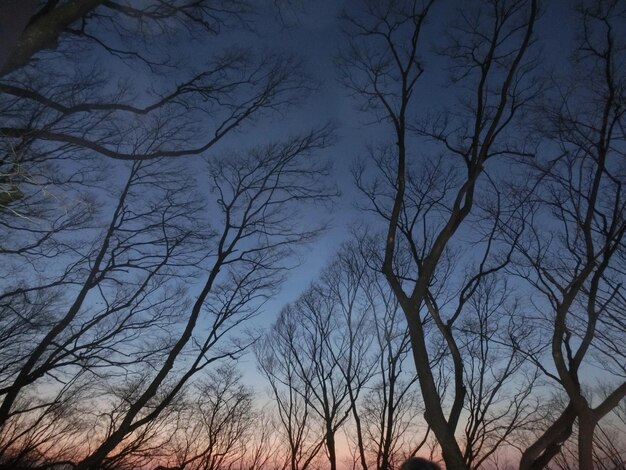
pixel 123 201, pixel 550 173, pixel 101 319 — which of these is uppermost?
pixel 123 201

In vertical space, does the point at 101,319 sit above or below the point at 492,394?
above

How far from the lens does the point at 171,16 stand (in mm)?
6363

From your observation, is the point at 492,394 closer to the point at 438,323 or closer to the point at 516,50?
the point at 438,323

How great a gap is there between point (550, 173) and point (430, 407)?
22.7ft

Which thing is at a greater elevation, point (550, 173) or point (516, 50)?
point (516, 50)

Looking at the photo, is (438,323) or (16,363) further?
(16,363)

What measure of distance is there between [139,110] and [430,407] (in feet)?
23.4

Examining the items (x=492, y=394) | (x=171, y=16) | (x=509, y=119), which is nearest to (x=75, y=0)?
(x=171, y=16)

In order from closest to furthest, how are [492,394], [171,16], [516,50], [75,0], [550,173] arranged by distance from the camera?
1. [75,0]
2. [171,16]
3. [516,50]
4. [550,173]
5. [492,394]

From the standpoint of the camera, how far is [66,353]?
1004 cm

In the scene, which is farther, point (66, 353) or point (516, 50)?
point (66, 353)

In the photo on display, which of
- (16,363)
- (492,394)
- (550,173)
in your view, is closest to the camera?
(550,173)

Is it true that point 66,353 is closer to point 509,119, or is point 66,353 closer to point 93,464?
point 93,464

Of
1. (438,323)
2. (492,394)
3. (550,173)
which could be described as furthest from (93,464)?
(492,394)
